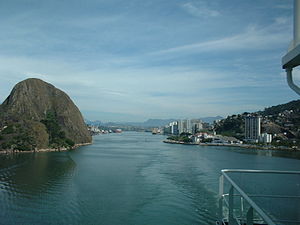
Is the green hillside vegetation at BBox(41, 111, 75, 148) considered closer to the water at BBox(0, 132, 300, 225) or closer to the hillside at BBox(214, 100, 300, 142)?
the water at BBox(0, 132, 300, 225)

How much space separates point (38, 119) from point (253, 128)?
2236 centimetres

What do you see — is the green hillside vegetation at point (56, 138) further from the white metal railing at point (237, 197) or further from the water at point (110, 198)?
the white metal railing at point (237, 197)

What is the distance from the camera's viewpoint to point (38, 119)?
2886 centimetres

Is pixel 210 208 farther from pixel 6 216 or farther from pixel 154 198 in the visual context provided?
pixel 6 216

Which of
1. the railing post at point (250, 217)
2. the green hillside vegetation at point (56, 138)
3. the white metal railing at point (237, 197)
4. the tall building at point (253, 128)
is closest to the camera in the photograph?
the railing post at point (250, 217)

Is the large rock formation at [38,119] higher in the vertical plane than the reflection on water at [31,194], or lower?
higher

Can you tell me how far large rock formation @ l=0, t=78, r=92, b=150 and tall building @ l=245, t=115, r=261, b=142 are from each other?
1699cm

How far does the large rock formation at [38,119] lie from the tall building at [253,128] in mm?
16993

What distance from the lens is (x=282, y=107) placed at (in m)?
40.8

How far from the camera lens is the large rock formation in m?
19.7

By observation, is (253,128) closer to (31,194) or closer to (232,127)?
(232,127)

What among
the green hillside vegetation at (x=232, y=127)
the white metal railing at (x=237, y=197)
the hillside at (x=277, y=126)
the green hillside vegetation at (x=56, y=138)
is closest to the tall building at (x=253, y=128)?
the hillside at (x=277, y=126)

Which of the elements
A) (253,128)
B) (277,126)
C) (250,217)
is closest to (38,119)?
(253,128)

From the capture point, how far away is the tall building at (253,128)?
1204 inches
